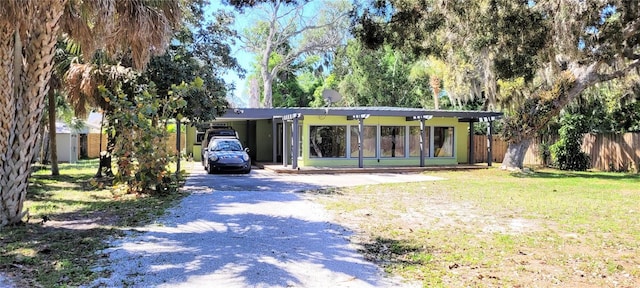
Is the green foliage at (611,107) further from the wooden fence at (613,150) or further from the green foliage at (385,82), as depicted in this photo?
the green foliage at (385,82)

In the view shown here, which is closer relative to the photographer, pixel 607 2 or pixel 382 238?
pixel 382 238

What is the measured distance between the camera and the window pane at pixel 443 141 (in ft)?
74.8

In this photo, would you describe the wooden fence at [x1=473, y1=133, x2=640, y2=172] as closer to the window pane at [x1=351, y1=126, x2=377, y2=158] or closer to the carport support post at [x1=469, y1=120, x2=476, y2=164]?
the carport support post at [x1=469, y1=120, x2=476, y2=164]

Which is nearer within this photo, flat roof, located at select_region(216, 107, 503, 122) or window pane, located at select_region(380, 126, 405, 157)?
flat roof, located at select_region(216, 107, 503, 122)

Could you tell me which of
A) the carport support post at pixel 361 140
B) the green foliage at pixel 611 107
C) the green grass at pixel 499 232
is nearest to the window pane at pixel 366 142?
the carport support post at pixel 361 140

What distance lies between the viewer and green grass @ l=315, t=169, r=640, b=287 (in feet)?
16.8

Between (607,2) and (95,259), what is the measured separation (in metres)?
9.29

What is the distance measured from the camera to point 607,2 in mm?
8844

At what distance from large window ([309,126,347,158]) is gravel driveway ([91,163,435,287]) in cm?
1070

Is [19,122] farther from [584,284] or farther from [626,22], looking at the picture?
[626,22]

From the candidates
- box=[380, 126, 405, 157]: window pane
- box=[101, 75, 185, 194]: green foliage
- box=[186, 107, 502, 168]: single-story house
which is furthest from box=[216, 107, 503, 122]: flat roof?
box=[101, 75, 185, 194]: green foliage

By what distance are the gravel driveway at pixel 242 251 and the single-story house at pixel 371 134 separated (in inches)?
392

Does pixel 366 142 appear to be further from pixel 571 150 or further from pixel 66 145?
pixel 66 145

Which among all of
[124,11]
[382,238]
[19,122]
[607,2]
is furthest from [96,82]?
[607,2]
